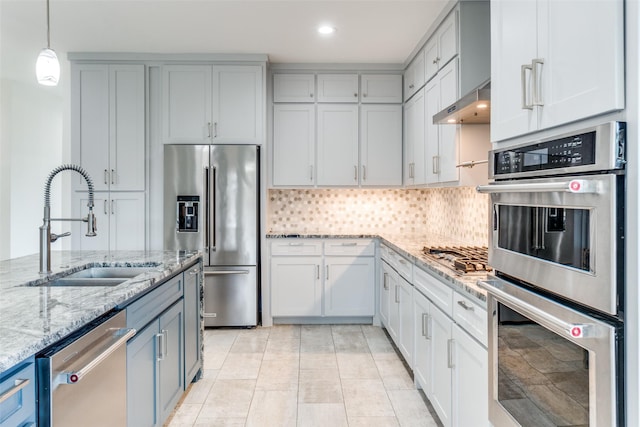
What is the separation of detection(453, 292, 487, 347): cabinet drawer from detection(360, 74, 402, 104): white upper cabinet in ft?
9.44

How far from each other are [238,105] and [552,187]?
349cm

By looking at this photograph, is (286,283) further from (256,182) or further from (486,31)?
(486,31)

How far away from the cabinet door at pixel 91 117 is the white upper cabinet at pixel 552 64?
3747 mm

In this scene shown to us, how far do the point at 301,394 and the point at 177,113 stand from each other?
9.38 feet

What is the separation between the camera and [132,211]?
162 inches

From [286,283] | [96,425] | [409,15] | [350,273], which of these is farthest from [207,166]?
[96,425]

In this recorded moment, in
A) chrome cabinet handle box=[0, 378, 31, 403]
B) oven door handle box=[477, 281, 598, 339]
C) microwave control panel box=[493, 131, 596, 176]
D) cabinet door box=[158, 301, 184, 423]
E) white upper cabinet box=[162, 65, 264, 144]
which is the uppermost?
white upper cabinet box=[162, 65, 264, 144]

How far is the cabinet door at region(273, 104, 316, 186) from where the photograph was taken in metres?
4.37

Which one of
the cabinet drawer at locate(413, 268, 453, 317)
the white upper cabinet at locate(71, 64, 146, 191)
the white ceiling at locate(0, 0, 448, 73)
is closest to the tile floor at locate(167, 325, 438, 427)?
the cabinet drawer at locate(413, 268, 453, 317)

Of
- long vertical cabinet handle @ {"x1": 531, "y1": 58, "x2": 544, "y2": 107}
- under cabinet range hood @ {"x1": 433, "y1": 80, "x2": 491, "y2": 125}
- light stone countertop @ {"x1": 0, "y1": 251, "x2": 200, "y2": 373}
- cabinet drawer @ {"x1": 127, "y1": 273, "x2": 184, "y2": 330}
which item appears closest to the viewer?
light stone countertop @ {"x1": 0, "y1": 251, "x2": 200, "y2": 373}

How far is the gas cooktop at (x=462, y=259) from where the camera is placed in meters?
2.03

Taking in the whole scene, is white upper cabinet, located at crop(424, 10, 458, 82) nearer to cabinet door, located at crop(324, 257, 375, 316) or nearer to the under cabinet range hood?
the under cabinet range hood

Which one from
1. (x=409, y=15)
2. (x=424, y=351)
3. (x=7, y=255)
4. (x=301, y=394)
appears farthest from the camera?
(x=7, y=255)

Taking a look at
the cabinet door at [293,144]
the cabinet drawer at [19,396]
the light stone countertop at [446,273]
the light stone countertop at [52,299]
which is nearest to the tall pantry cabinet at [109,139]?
the cabinet door at [293,144]
